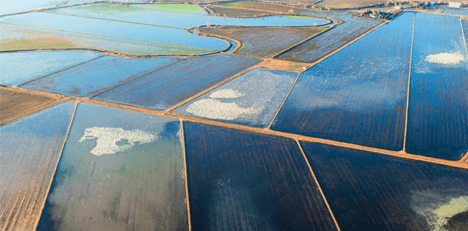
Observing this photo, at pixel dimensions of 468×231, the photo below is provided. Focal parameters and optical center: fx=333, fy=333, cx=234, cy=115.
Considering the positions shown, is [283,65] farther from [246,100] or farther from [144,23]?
[144,23]

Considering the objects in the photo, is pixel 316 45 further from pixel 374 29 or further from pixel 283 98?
pixel 283 98

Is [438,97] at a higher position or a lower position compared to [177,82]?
lower

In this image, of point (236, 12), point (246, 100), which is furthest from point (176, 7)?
point (246, 100)

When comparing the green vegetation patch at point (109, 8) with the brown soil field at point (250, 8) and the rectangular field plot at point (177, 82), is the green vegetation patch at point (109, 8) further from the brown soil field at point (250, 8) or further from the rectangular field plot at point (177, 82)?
the rectangular field plot at point (177, 82)

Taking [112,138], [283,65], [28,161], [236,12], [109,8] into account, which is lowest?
[28,161]

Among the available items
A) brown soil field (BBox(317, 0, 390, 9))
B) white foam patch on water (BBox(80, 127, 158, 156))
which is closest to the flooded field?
white foam patch on water (BBox(80, 127, 158, 156))

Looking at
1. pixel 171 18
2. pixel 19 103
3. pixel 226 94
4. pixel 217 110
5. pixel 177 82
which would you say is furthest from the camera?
pixel 171 18

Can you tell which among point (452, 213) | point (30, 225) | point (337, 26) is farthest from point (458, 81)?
point (30, 225)
